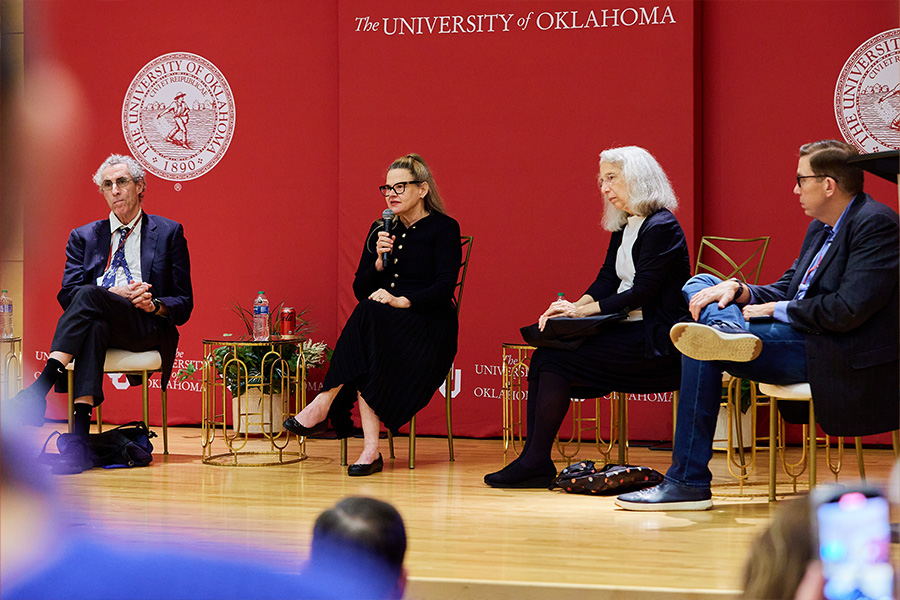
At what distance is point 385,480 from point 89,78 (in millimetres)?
3266

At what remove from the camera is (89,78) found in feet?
18.0

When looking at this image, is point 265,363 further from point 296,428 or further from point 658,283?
point 658,283

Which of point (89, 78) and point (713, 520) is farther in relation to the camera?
point (89, 78)

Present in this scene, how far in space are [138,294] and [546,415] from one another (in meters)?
1.80

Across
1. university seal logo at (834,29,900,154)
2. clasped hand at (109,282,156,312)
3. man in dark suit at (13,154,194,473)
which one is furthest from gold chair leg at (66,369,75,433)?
university seal logo at (834,29,900,154)

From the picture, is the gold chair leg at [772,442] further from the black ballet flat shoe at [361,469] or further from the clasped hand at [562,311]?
the black ballet flat shoe at [361,469]

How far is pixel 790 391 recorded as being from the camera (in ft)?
9.36

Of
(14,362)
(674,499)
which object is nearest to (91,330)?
(14,362)

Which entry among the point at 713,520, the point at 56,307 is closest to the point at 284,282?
the point at 56,307

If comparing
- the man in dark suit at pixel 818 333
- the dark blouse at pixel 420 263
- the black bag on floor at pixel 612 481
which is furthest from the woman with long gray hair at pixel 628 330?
the dark blouse at pixel 420 263

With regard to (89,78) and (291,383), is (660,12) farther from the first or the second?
(89,78)

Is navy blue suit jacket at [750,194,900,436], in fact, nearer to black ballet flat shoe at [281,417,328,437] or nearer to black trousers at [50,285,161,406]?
black ballet flat shoe at [281,417,328,437]

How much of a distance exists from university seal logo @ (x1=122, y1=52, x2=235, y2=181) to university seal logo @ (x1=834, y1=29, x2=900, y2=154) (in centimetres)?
317

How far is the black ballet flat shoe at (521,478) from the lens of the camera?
3.46 meters
